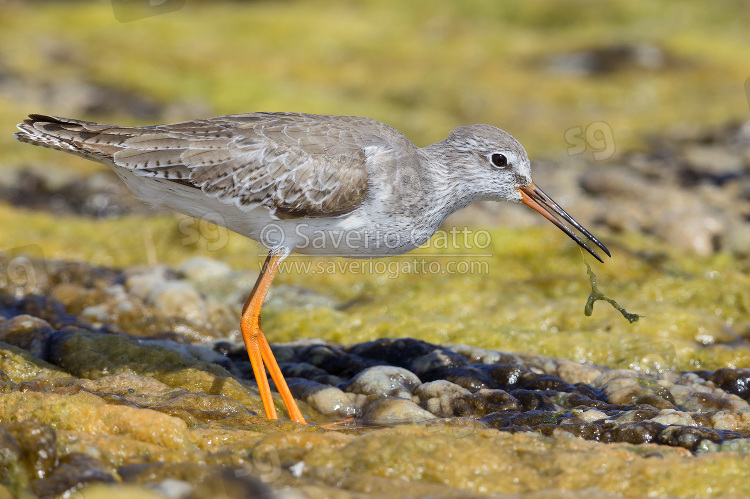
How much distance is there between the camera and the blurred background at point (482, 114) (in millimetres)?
8258

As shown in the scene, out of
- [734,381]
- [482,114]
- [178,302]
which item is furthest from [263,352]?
[482,114]

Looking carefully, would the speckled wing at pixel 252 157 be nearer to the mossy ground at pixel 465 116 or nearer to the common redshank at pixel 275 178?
the common redshank at pixel 275 178

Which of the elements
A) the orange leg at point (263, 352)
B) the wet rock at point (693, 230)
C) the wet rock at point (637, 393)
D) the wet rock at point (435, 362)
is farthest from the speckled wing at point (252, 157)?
the wet rock at point (693, 230)

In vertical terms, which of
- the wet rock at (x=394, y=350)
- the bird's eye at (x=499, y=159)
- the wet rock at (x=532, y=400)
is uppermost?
the bird's eye at (x=499, y=159)

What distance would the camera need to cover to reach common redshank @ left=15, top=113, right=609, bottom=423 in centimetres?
629

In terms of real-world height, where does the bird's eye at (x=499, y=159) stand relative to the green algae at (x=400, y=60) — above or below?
below

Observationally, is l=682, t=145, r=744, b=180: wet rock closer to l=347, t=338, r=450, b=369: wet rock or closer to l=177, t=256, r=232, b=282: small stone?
l=347, t=338, r=450, b=369: wet rock

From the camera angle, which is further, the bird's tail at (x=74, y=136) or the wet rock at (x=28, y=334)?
the bird's tail at (x=74, y=136)

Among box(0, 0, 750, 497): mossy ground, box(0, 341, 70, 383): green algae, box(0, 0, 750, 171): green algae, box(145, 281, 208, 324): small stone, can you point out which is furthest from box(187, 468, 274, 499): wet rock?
box(0, 0, 750, 171): green algae

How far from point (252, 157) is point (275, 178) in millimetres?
274

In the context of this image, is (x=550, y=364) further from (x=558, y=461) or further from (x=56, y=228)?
(x=56, y=228)

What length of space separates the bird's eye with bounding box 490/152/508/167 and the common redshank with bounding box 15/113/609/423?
0.62 m

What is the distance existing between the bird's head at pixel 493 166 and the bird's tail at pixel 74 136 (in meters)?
2.99

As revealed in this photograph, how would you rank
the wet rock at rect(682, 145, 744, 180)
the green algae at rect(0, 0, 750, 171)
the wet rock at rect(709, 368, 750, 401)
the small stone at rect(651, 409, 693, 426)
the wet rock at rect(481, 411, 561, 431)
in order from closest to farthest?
the small stone at rect(651, 409, 693, 426) → the wet rock at rect(481, 411, 561, 431) → the wet rock at rect(709, 368, 750, 401) → the wet rock at rect(682, 145, 744, 180) → the green algae at rect(0, 0, 750, 171)
